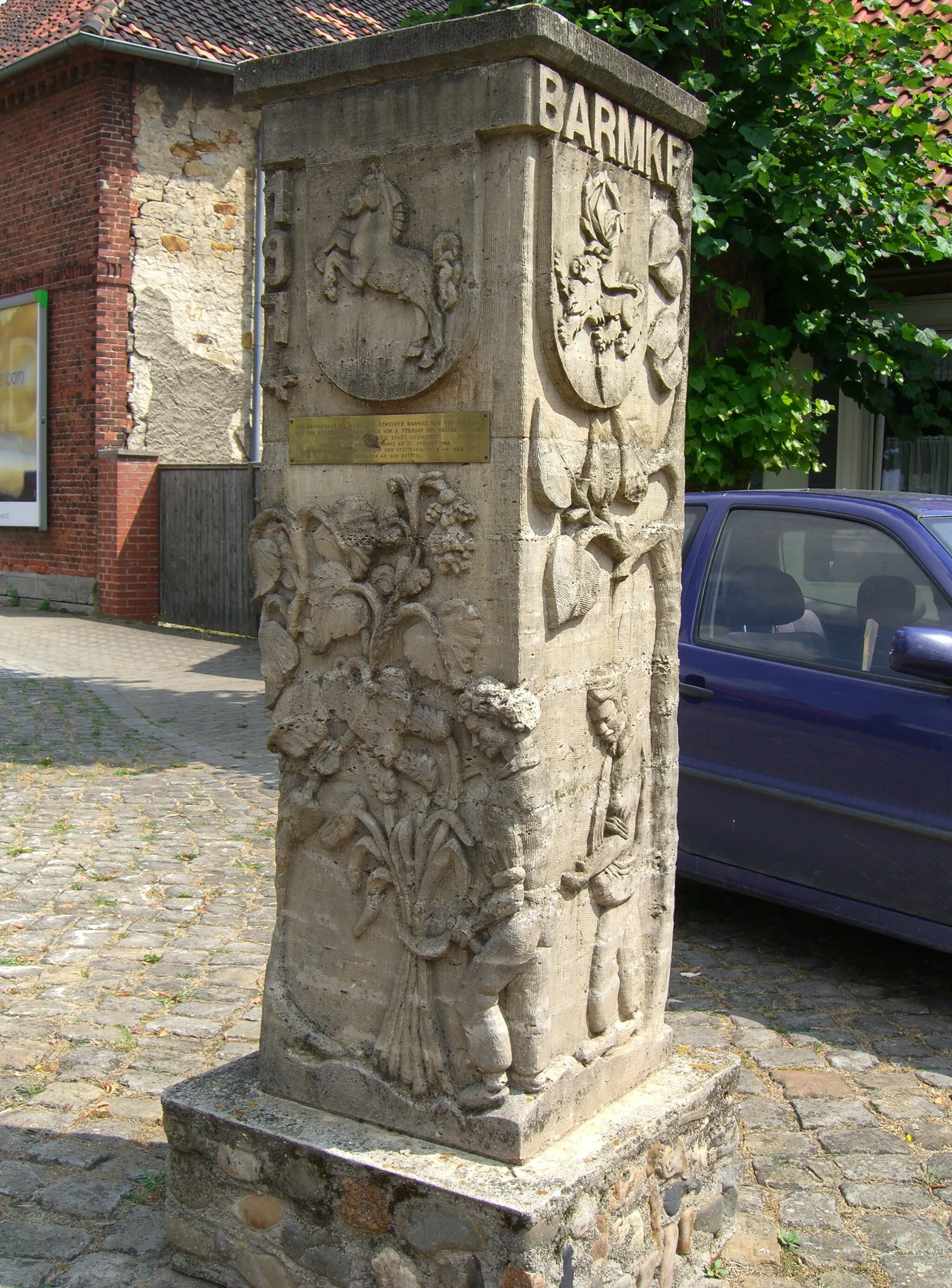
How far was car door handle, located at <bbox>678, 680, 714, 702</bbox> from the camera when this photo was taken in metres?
5.04

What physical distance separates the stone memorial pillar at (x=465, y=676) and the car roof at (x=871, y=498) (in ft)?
6.66

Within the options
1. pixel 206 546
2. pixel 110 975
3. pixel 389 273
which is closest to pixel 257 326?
pixel 206 546

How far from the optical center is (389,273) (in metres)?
2.74

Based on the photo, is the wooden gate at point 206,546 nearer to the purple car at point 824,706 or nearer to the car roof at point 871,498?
the car roof at point 871,498

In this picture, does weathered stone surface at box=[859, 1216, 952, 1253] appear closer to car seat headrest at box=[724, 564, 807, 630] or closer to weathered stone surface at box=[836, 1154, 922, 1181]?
weathered stone surface at box=[836, 1154, 922, 1181]

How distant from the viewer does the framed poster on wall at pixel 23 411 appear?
16.0 metres

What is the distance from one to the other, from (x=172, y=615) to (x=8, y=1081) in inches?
473

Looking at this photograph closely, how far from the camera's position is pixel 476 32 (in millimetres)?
2549

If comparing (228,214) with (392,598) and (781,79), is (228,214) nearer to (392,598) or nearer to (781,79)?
(781,79)

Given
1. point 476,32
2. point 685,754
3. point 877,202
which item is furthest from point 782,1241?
point 877,202

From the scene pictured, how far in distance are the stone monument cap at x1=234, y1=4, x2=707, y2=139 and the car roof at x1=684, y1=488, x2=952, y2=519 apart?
7.23 ft

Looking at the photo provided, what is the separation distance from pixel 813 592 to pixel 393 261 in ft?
9.00

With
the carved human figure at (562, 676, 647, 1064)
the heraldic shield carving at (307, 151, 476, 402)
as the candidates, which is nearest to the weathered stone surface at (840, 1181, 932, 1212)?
the carved human figure at (562, 676, 647, 1064)

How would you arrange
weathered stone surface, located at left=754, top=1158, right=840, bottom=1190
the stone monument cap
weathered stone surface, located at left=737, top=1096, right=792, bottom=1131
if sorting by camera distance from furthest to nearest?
1. weathered stone surface, located at left=737, top=1096, right=792, bottom=1131
2. weathered stone surface, located at left=754, top=1158, right=840, bottom=1190
3. the stone monument cap
